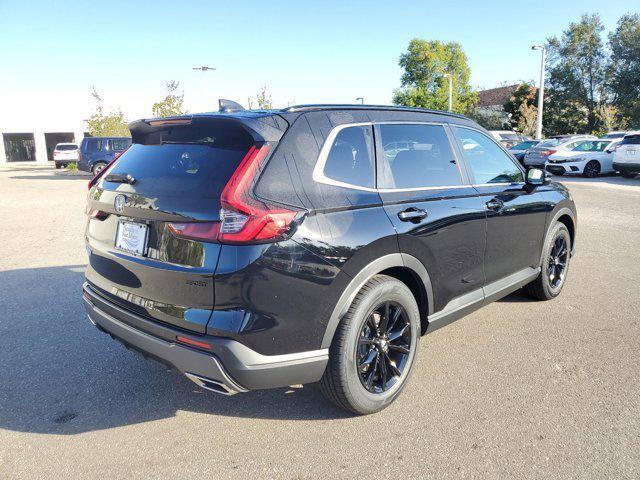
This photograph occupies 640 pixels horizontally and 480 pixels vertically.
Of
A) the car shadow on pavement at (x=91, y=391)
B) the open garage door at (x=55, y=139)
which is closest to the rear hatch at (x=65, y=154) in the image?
the open garage door at (x=55, y=139)

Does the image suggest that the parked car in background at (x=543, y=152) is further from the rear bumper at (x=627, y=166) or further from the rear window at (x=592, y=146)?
the rear bumper at (x=627, y=166)

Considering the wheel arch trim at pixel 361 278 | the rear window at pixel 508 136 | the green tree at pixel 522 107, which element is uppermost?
the green tree at pixel 522 107

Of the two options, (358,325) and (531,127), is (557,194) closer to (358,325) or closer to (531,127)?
(358,325)

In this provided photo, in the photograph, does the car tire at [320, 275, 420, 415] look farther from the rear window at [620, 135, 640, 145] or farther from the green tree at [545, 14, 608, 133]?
the green tree at [545, 14, 608, 133]

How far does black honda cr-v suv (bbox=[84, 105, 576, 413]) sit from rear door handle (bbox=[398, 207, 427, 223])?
0.01 metres

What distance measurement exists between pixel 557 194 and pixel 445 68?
66.3 metres

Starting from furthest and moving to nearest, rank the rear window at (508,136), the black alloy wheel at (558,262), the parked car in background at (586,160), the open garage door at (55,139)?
1. the open garage door at (55,139)
2. the rear window at (508,136)
3. the parked car in background at (586,160)
4. the black alloy wheel at (558,262)

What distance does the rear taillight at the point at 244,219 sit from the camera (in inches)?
93.0

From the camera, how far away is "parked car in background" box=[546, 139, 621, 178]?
62.7 feet

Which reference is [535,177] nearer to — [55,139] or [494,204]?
[494,204]

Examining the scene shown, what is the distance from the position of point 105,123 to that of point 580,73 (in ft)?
139

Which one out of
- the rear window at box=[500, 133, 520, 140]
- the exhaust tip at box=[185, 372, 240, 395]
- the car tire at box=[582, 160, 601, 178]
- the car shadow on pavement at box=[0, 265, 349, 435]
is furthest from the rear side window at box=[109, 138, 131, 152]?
the exhaust tip at box=[185, 372, 240, 395]

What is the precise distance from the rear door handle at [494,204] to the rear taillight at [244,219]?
1989mm

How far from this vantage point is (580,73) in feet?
155
